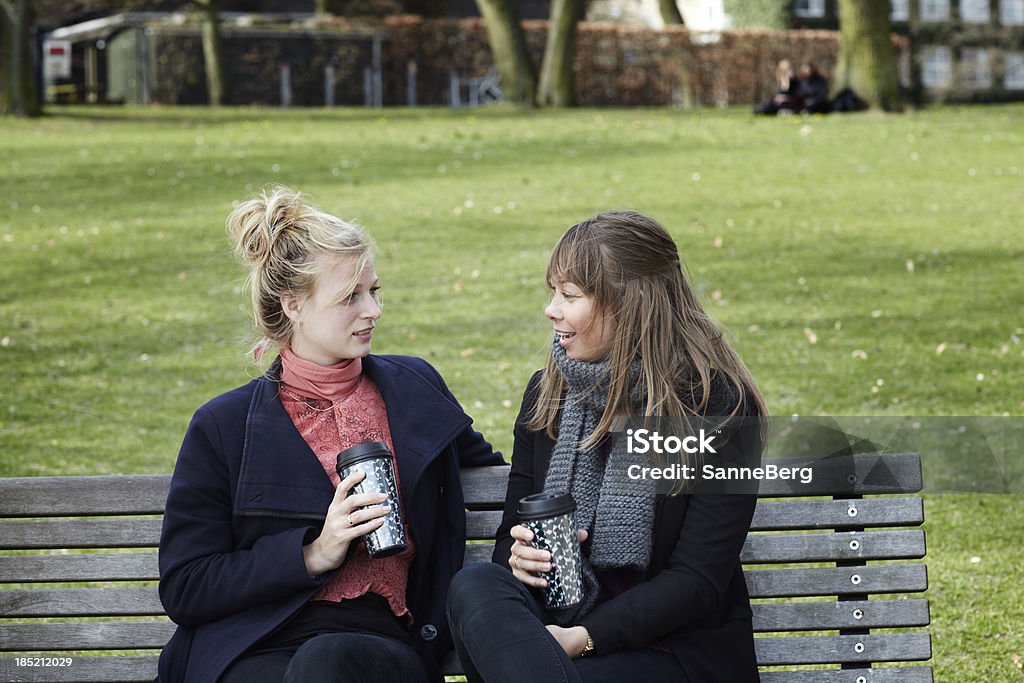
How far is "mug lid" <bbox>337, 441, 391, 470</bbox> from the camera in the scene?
3.09 m

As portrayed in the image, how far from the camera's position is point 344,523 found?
311 centimetres

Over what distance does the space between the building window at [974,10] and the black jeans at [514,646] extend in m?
41.9

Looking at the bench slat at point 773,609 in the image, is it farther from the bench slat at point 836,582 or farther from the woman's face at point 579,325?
the woman's face at point 579,325

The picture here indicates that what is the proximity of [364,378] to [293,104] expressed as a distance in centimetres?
2510

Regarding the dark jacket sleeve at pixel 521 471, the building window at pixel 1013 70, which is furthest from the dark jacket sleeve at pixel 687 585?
the building window at pixel 1013 70

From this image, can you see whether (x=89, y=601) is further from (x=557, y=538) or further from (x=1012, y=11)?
(x=1012, y=11)

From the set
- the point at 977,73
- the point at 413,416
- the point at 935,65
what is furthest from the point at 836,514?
the point at 935,65

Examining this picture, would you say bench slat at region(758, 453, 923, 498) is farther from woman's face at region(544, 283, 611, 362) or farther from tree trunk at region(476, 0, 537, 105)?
tree trunk at region(476, 0, 537, 105)

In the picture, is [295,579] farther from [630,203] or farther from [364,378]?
[630,203]

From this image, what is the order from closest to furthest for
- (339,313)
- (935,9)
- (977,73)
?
(339,313), (977,73), (935,9)

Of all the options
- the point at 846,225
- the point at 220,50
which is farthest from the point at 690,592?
the point at 220,50

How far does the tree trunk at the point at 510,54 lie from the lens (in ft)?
74.8

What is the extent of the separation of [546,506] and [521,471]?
0.52 m

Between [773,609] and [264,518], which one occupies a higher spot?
[264,518]
